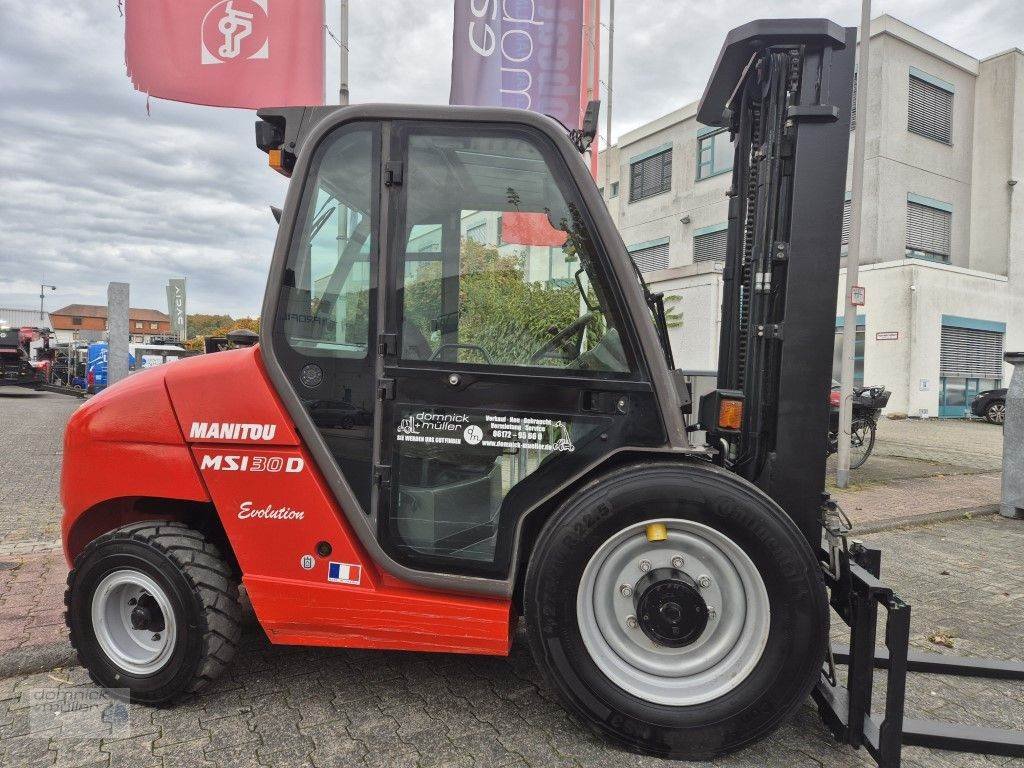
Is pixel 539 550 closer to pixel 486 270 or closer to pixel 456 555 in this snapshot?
pixel 456 555

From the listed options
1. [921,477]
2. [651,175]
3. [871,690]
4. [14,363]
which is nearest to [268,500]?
[871,690]

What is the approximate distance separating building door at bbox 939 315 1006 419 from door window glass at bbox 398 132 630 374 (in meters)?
23.7

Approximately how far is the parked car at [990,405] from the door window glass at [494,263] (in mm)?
22946

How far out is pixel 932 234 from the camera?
78.6 ft

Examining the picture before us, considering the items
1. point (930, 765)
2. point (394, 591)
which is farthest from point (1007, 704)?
point (394, 591)

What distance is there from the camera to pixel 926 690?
10.6 ft

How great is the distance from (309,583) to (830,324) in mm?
2427

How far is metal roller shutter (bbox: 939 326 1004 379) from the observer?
22.6 meters

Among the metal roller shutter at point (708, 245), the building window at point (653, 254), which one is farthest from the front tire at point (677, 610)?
the building window at point (653, 254)

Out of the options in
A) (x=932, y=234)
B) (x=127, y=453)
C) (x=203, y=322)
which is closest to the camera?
(x=127, y=453)

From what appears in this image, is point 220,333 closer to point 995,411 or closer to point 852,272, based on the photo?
point 852,272

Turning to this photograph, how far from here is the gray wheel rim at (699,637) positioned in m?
2.62

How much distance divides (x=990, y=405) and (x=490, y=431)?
23.3m

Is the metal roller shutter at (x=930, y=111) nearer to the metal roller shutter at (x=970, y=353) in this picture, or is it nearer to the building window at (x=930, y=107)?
the building window at (x=930, y=107)
